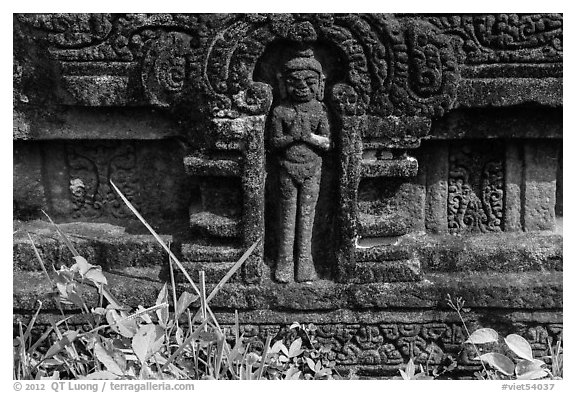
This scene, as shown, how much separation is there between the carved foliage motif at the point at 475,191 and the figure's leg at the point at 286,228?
0.77m

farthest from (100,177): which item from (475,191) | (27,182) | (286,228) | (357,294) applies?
(475,191)

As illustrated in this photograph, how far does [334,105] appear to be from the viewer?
Result: 367cm

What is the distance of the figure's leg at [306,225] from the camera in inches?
147

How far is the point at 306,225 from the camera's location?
378 centimetres

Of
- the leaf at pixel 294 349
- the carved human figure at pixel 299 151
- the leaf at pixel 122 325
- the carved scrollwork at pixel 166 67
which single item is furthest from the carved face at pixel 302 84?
the leaf at pixel 122 325

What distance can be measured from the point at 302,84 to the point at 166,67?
580 mm

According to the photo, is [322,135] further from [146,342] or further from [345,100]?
[146,342]

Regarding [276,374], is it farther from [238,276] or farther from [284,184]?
[284,184]

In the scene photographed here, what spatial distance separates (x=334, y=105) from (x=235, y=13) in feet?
1.87

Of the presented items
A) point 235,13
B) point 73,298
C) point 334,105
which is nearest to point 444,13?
point 334,105

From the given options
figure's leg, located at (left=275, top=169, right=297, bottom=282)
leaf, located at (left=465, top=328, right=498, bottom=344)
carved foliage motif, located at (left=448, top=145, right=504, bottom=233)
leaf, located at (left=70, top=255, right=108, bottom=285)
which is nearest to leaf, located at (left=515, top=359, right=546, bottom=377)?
leaf, located at (left=465, top=328, right=498, bottom=344)

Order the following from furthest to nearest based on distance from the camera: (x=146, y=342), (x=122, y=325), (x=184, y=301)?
1. (x=184, y=301)
2. (x=122, y=325)
3. (x=146, y=342)

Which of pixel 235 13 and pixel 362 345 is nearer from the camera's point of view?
pixel 235 13
